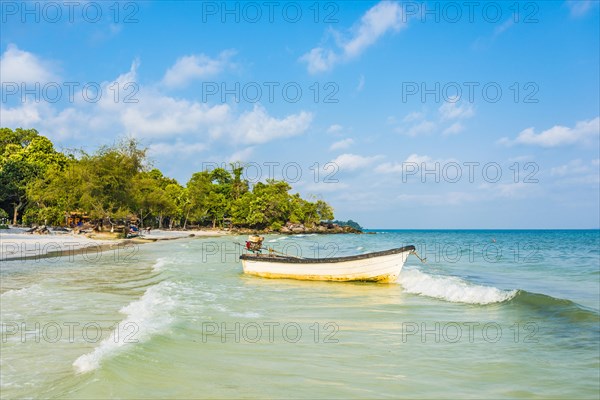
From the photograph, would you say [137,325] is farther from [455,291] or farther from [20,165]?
[20,165]

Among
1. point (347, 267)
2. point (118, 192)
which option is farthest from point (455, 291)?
point (118, 192)

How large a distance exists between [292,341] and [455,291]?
7.94 metres

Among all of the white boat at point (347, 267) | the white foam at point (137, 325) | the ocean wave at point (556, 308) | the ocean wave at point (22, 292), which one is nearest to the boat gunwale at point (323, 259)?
the white boat at point (347, 267)

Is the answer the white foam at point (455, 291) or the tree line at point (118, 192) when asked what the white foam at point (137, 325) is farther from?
the tree line at point (118, 192)

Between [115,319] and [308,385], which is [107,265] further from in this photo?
[308,385]

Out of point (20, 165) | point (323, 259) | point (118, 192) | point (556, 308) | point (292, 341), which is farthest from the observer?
point (20, 165)

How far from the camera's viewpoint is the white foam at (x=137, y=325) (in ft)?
21.4

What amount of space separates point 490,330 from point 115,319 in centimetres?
803

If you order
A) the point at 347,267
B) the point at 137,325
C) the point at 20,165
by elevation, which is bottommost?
the point at 137,325

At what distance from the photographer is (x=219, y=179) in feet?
338

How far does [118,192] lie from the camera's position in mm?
44969

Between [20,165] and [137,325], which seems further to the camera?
[20,165]

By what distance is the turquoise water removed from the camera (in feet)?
19.0

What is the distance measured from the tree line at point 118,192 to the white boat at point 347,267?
102 feet
